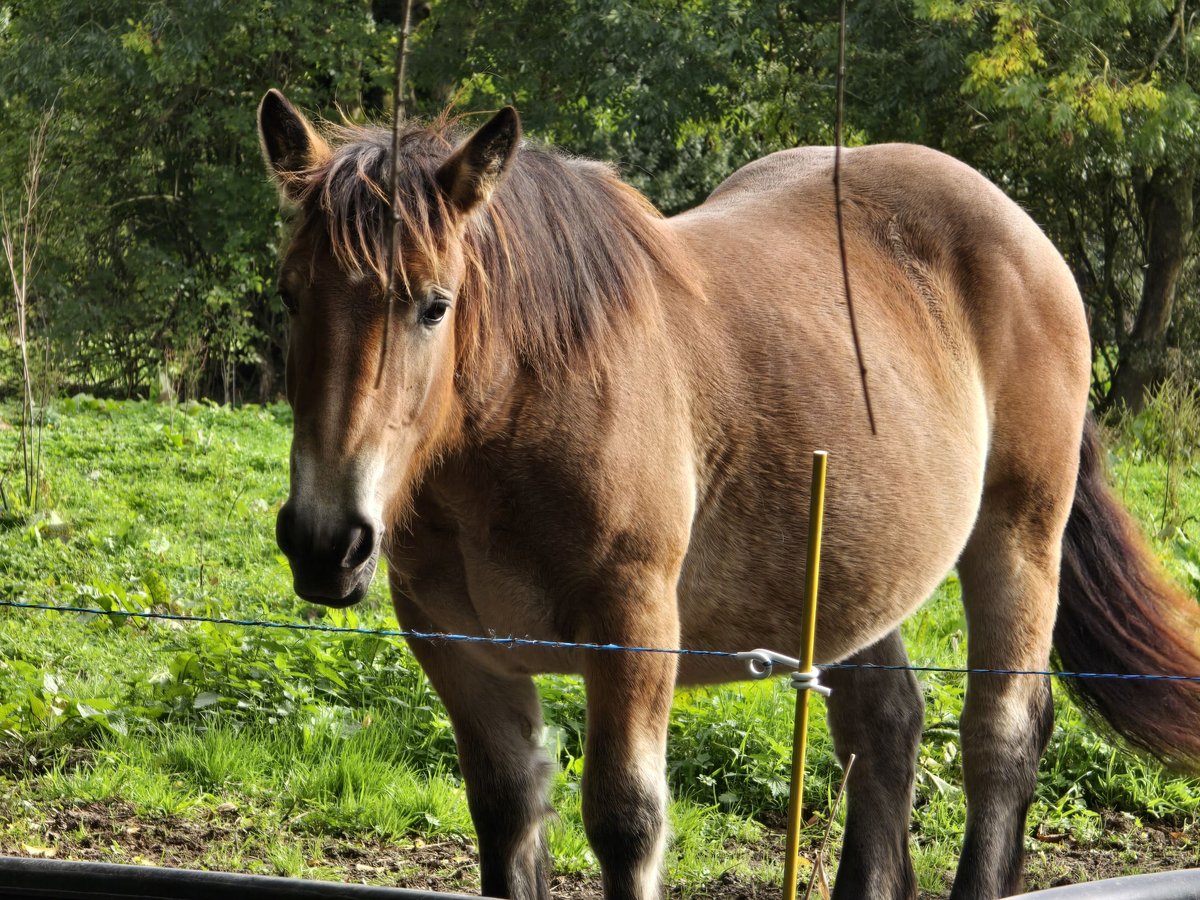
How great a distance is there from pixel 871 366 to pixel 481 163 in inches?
50.0

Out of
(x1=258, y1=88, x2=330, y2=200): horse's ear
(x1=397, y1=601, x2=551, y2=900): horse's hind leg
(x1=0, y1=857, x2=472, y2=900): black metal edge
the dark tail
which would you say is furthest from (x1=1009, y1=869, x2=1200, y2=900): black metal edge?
the dark tail

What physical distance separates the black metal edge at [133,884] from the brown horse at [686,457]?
0.56m

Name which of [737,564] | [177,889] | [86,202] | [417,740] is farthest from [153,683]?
[86,202]

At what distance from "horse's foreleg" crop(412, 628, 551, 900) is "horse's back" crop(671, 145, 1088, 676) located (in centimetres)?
52

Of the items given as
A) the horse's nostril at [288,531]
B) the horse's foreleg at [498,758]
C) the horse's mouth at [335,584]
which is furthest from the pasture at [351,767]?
the horse's nostril at [288,531]

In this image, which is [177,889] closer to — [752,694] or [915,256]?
[915,256]

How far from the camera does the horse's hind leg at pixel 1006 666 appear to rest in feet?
11.8

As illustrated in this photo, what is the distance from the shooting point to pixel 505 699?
125 inches

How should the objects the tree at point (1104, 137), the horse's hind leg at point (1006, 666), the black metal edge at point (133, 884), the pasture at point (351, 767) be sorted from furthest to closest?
the tree at point (1104, 137) → the pasture at point (351, 767) → the horse's hind leg at point (1006, 666) → the black metal edge at point (133, 884)

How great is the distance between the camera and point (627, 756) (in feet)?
8.85

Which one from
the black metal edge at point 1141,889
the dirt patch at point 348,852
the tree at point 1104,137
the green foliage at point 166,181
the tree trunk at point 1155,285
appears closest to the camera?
the black metal edge at point 1141,889

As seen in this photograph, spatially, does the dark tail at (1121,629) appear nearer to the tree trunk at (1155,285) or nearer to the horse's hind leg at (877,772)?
the horse's hind leg at (877,772)

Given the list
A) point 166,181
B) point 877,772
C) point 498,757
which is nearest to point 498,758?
point 498,757

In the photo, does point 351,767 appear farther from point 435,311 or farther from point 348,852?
point 435,311
